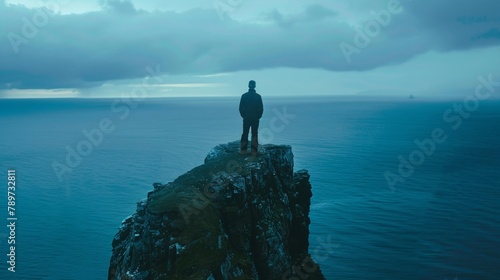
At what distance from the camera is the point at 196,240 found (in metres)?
21.0

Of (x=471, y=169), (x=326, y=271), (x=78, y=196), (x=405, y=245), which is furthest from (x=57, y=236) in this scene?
(x=471, y=169)

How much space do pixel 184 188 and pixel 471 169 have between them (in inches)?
3369

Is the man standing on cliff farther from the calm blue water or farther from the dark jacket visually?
the calm blue water

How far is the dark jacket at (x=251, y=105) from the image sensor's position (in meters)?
30.4

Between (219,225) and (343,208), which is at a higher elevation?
(343,208)

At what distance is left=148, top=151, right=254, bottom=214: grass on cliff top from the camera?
74.9 feet

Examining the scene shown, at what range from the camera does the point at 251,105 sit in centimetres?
3048

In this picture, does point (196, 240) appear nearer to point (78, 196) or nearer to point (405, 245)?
A: point (405, 245)

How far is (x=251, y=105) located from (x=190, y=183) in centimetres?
821

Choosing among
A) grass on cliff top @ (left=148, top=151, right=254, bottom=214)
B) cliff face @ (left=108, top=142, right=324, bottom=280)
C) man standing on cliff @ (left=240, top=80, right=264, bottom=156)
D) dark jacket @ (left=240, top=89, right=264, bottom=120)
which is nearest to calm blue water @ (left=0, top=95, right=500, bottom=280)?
cliff face @ (left=108, top=142, right=324, bottom=280)

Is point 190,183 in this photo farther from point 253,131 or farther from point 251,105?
point 251,105

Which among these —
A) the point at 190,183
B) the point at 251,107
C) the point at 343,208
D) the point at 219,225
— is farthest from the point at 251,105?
the point at 343,208

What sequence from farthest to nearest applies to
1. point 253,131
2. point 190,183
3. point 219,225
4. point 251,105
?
point 253,131 < point 251,105 < point 190,183 < point 219,225

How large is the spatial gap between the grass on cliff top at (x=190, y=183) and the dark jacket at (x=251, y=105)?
3324mm
